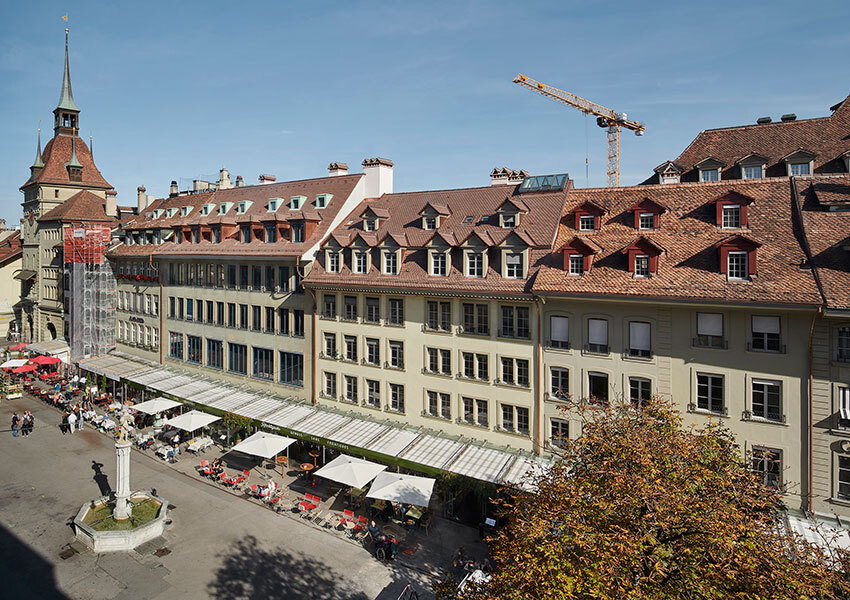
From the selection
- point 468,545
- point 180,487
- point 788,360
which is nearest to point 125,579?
point 180,487

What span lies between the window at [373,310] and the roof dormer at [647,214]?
16.2 m

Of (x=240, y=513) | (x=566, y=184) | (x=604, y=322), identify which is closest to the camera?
(x=604, y=322)

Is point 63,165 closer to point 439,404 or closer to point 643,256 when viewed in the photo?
point 439,404

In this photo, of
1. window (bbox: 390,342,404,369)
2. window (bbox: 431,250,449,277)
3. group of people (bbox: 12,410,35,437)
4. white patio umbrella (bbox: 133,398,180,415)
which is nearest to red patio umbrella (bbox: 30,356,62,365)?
group of people (bbox: 12,410,35,437)

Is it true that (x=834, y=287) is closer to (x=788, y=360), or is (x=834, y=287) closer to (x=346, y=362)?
(x=788, y=360)

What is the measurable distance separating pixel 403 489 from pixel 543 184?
70.0ft

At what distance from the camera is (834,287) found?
2219 centimetres

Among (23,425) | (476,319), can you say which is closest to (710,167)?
(476,319)

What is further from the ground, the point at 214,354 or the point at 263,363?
the point at 214,354

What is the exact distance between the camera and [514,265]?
30.6 m

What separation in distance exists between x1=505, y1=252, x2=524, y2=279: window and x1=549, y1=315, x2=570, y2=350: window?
3.28 m

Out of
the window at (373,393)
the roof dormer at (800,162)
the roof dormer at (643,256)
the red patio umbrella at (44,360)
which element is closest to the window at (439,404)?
the window at (373,393)

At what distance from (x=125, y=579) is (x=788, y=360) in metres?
30.6

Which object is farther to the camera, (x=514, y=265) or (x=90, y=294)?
(x=90, y=294)
